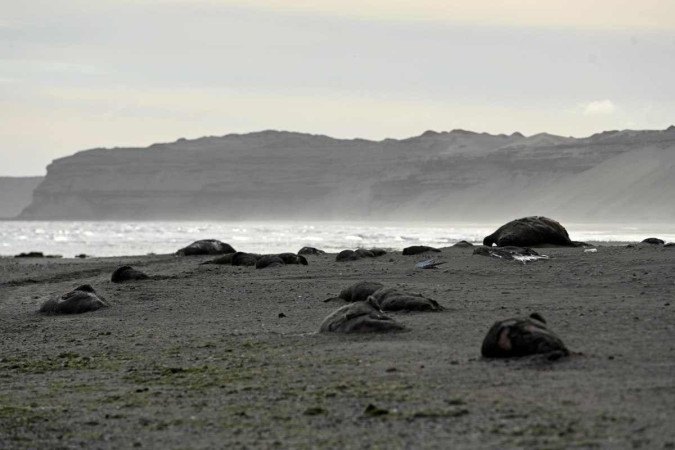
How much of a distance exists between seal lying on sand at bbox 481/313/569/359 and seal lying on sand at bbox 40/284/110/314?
8.92m

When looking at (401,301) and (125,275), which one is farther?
(125,275)

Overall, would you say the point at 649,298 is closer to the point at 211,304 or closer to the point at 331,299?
the point at 331,299

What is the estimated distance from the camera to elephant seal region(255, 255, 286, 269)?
79.8 ft

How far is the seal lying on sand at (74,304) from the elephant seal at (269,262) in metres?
7.58

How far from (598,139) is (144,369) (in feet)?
578

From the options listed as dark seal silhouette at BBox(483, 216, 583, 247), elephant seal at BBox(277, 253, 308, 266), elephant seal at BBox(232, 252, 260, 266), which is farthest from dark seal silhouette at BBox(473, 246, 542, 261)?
elephant seal at BBox(232, 252, 260, 266)

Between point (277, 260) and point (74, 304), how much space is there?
8.36 metres

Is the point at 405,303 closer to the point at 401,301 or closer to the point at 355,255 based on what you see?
the point at 401,301

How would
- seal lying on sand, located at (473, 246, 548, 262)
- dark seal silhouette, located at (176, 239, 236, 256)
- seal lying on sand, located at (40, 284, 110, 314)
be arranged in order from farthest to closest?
dark seal silhouette, located at (176, 239, 236, 256), seal lying on sand, located at (473, 246, 548, 262), seal lying on sand, located at (40, 284, 110, 314)

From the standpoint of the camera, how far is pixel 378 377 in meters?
8.78

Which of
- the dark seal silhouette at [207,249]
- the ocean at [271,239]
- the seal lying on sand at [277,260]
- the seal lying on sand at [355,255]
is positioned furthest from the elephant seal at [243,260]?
the ocean at [271,239]

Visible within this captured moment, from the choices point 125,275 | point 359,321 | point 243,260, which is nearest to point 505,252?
point 243,260

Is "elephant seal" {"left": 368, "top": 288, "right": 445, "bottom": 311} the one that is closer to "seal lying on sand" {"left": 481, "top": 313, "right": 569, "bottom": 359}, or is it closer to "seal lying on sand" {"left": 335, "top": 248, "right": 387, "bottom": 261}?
"seal lying on sand" {"left": 481, "top": 313, "right": 569, "bottom": 359}

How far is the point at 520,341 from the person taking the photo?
8.93 metres
